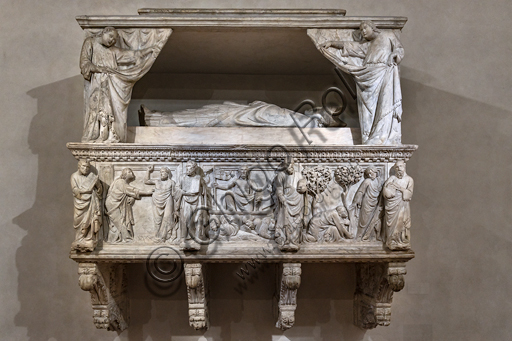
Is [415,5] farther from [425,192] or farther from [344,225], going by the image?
[344,225]

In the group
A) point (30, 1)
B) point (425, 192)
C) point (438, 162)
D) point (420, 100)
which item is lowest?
point (425, 192)

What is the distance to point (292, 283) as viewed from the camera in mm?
4445

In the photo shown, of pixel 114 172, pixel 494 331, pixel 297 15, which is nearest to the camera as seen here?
pixel 114 172

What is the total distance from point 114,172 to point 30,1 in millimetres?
2745

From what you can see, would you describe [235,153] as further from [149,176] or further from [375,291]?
[375,291]

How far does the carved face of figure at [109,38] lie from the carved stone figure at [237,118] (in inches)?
28.3

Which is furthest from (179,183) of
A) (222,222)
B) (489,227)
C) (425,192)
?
(489,227)

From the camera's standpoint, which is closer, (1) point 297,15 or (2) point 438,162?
(1) point 297,15

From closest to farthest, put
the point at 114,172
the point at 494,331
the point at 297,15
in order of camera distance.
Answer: the point at 114,172, the point at 297,15, the point at 494,331

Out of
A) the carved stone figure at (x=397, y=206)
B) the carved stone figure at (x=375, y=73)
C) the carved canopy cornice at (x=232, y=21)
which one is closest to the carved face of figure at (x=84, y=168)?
the carved canopy cornice at (x=232, y=21)

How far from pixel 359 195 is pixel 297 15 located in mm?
1867

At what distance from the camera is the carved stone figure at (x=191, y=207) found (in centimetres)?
421

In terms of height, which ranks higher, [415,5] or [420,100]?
[415,5]

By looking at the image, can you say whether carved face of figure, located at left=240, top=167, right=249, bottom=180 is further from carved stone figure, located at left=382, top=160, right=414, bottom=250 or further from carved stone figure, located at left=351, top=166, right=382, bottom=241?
carved stone figure, located at left=382, top=160, right=414, bottom=250
